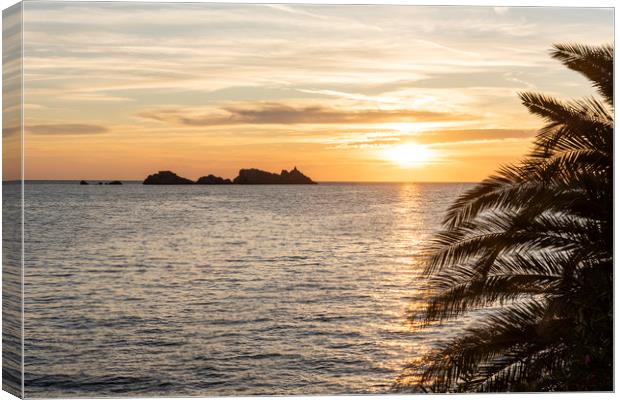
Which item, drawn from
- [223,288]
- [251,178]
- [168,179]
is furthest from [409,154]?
[223,288]

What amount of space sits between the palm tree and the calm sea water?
72 cm

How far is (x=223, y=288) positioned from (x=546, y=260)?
17.8 meters

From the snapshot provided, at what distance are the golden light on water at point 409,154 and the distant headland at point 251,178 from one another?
1195 mm

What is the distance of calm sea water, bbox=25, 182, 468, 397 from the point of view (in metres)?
14.9

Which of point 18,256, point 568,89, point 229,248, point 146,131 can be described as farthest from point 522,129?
point 229,248

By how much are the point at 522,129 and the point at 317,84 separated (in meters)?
2.54

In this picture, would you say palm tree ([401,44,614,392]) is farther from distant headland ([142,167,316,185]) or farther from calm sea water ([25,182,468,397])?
distant headland ([142,167,316,185])

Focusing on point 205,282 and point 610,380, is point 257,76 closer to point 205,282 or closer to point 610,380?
point 610,380

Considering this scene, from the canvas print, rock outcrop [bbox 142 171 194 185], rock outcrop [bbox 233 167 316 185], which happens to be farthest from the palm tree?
rock outcrop [bbox 142 171 194 185]

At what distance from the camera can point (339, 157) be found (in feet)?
34.4

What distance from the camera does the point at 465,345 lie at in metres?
7.57

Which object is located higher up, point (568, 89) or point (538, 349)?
point (568, 89)

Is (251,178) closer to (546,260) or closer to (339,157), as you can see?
(339,157)

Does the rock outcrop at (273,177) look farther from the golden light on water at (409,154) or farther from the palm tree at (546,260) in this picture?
the palm tree at (546,260)
